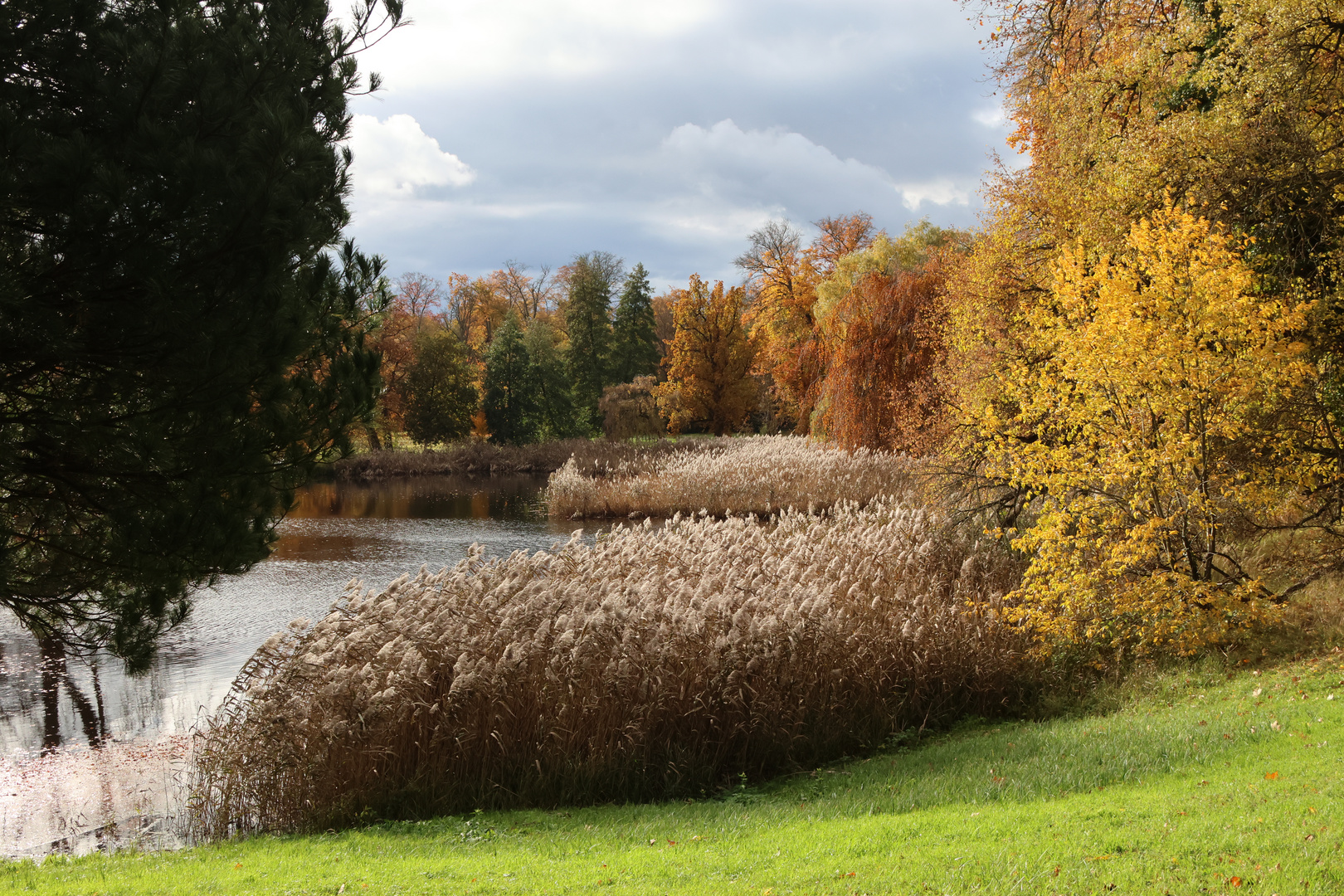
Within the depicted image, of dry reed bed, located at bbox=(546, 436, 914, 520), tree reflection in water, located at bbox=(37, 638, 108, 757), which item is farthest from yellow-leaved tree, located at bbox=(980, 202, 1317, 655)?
dry reed bed, located at bbox=(546, 436, 914, 520)

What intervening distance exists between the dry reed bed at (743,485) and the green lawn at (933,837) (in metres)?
13.8

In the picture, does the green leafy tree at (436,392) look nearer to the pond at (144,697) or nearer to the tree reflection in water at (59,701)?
the pond at (144,697)

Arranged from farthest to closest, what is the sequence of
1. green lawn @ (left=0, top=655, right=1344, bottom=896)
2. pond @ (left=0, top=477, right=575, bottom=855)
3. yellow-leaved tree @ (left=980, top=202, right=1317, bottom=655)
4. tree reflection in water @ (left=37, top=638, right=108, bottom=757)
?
tree reflection in water @ (left=37, top=638, right=108, bottom=757), yellow-leaved tree @ (left=980, top=202, right=1317, bottom=655), pond @ (left=0, top=477, right=575, bottom=855), green lawn @ (left=0, top=655, right=1344, bottom=896)

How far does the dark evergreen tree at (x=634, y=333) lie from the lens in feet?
188

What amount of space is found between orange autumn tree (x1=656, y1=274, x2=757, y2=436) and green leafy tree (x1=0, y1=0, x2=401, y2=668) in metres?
46.4

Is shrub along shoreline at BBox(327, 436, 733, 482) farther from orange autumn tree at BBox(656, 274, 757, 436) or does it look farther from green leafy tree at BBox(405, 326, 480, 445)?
orange autumn tree at BBox(656, 274, 757, 436)

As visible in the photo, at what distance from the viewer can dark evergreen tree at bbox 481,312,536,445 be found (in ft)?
160

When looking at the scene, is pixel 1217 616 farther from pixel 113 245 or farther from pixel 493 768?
pixel 113 245

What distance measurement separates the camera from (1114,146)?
1205 cm

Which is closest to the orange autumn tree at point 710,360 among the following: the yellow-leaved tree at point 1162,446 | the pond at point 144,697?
the pond at point 144,697

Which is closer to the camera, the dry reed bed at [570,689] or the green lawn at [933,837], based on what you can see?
the green lawn at [933,837]

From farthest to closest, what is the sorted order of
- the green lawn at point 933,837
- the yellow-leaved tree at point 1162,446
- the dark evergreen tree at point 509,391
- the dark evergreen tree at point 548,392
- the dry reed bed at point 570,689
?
the dark evergreen tree at point 548,392 → the dark evergreen tree at point 509,391 → the yellow-leaved tree at point 1162,446 → the dry reed bed at point 570,689 → the green lawn at point 933,837

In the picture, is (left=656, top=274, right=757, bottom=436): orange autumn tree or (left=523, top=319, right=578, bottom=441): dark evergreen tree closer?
(left=523, top=319, right=578, bottom=441): dark evergreen tree

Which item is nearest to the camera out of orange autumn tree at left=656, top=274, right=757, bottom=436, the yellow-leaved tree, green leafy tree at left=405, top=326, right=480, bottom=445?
the yellow-leaved tree
